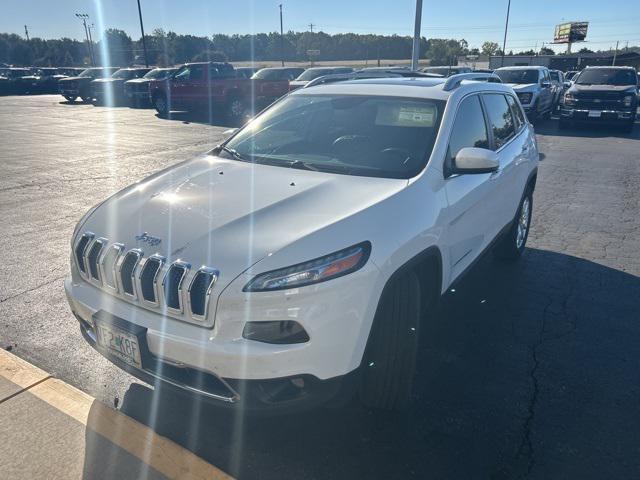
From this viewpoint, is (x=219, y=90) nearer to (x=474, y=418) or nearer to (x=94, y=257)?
(x=94, y=257)

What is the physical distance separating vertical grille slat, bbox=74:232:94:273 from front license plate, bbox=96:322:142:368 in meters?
0.39

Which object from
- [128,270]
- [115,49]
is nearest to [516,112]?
[128,270]

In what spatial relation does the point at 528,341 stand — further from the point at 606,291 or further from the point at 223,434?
the point at 223,434

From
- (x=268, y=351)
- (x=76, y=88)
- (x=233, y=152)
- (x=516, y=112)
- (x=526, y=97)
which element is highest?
(x=516, y=112)

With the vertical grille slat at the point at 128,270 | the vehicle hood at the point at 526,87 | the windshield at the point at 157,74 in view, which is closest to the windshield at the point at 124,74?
the windshield at the point at 157,74

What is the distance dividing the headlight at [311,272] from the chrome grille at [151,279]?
21 cm

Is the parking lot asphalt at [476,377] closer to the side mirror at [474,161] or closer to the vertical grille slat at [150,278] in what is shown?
the vertical grille slat at [150,278]

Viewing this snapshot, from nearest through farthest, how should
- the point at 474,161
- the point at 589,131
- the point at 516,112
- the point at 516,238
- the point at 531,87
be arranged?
the point at 474,161, the point at 516,238, the point at 516,112, the point at 531,87, the point at 589,131

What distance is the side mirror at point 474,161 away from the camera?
3148mm

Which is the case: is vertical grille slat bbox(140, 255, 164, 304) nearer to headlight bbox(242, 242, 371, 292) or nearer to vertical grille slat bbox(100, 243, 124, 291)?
vertical grille slat bbox(100, 243, 124, 291)

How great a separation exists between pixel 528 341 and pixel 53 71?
39.7m

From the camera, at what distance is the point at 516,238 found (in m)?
5.04

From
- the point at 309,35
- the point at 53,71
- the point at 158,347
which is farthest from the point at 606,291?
the point at 309,35

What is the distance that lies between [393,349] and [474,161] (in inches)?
50.7
